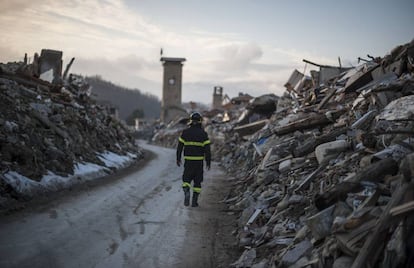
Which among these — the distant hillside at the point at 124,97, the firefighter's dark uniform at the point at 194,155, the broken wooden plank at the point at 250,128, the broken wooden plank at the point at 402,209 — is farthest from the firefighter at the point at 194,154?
the distant hillside at the point at 124,97

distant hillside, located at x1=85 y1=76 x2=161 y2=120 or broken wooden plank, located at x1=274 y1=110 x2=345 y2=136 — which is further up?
distant hillside, located at x1=85 y1=76 x2=161 y2=120

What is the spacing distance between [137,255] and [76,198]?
397 cm

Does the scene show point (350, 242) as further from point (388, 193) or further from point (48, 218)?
point (48, 218)

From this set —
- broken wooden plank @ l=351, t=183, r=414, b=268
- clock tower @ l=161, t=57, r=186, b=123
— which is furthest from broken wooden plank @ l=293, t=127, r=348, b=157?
clock tower @ l=161, t=57, r=186, b=123

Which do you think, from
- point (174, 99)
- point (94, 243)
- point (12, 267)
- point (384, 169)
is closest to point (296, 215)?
point (384, 169)

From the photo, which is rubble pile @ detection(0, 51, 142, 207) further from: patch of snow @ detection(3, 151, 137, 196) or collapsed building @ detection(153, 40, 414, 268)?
collapsed building @ detection(153, 40, 414, 268)

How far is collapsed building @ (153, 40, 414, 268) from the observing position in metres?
3.98

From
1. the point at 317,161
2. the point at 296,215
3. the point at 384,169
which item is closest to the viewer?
the point at 384,169

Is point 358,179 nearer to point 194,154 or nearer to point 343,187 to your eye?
point 343,187

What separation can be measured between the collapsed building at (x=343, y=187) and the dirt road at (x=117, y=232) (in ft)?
1.94

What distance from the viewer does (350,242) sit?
4.05 meters

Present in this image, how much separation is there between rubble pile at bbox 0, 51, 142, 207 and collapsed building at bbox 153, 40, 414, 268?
15.4 feet

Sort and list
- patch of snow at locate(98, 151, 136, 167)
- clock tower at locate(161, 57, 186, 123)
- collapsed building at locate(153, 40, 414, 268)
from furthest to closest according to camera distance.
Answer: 1. clock tower at locate(161, 57, 186, 123)
2. patch of snow at locate(98, 151, 136, 167)
3. collapsed building at locate(153, 40, 414, 268)

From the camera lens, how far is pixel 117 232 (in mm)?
6574
